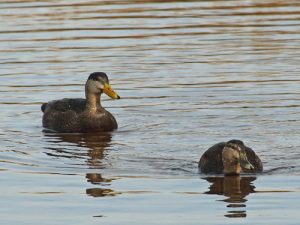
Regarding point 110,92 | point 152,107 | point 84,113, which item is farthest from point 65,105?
point 152,107

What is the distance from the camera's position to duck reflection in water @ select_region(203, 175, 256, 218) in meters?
13.8

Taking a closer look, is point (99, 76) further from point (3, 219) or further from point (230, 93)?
point (3, 219)

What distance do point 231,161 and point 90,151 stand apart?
3.09 metres

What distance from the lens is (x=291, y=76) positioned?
23594mm

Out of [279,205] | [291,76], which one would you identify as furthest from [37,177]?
[291,76]

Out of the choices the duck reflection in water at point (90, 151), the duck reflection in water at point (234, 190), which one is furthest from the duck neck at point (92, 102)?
the duck reflection in water at point (234, 190)

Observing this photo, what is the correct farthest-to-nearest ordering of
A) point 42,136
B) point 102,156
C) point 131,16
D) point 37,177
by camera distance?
point 131,16 → point 42,136 → point 102,156 → point 37,177

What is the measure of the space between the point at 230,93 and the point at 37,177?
712 cm

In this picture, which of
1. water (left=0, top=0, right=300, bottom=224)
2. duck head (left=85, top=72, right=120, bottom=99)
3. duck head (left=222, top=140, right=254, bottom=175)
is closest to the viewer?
water (left=0, top=0, right=300, bottom=224)

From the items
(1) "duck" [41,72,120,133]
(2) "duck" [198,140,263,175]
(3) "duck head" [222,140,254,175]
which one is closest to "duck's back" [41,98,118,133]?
(1) "duck" [41,72,120,133]

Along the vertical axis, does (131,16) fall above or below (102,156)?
above

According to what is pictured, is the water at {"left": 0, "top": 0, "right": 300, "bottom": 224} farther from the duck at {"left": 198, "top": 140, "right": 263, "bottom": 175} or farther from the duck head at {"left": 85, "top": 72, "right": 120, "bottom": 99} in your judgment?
the duck head at {"left": 85, "top": 72, "right": 120, "bottom": 99}

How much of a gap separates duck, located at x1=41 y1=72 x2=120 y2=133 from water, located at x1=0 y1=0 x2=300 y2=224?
257 mm

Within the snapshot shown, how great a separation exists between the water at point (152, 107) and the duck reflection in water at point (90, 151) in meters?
0.03
